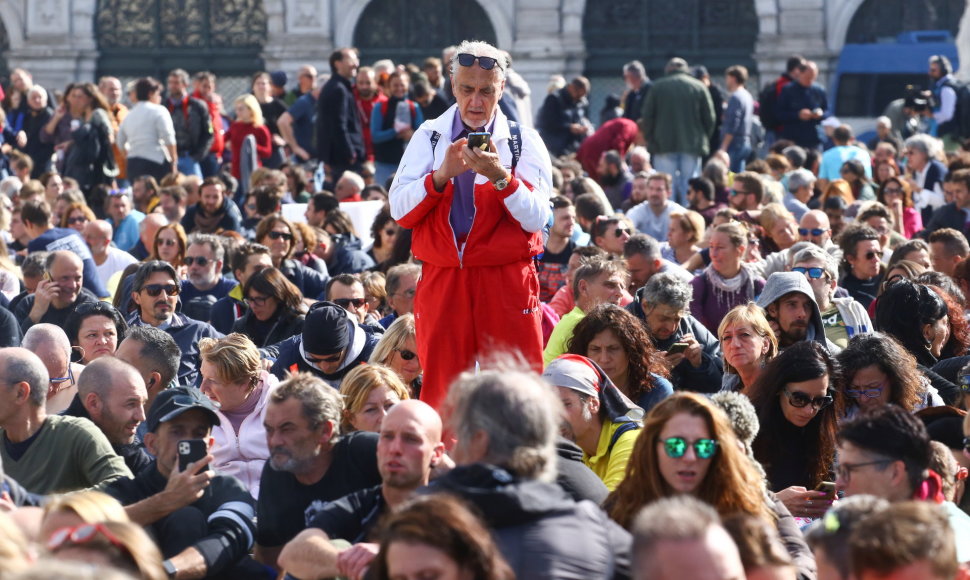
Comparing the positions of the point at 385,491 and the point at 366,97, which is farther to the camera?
the point at 366,97

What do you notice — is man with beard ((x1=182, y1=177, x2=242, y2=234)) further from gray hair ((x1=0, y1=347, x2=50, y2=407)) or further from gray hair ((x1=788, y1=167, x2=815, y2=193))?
gray hair ((x1=0, y1=347, x2=50, y2=407))

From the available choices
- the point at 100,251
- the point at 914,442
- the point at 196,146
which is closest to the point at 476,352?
the point at 914,442

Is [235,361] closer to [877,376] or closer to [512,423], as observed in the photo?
[877,376]

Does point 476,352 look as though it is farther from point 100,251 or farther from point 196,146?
point 196,146

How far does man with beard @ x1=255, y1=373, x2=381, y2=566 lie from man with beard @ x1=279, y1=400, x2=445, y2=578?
0.43 metres

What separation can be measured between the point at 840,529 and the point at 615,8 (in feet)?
82.0

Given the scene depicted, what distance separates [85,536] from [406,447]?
4.67ft

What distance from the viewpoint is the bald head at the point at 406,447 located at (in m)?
5.72

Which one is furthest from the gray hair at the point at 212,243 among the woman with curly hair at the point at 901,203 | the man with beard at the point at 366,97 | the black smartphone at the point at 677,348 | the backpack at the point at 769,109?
the backpack at the point at 769,109

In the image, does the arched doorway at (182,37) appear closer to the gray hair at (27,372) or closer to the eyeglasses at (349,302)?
the eyeglasses at (349,302)

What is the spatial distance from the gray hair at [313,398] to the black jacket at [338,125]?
1101cm

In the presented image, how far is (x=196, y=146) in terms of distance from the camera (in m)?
19.6

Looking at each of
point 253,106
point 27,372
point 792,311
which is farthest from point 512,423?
point 253,106

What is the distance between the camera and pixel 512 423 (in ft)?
15.6
